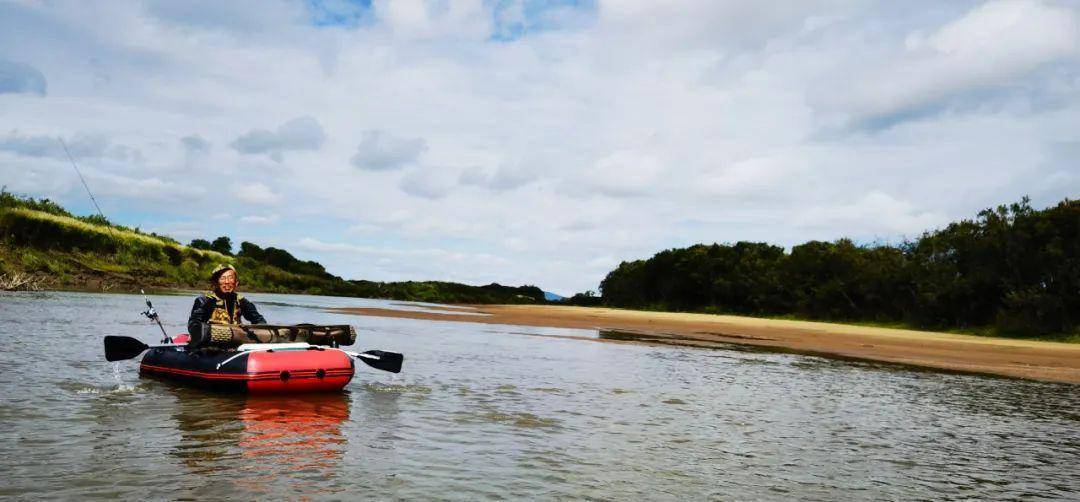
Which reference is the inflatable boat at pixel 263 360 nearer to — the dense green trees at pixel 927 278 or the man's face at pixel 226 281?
the man's face at pixel 226 281

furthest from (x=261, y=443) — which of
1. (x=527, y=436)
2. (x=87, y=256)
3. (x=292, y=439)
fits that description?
(x=87, y=256)

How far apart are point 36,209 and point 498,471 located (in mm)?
69657

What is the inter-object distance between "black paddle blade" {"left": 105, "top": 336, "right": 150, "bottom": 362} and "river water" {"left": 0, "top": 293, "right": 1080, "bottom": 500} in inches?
15.4

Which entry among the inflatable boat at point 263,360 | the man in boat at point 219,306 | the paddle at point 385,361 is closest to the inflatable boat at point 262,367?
the inflatable boat at point 263,360

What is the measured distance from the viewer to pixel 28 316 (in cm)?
2527

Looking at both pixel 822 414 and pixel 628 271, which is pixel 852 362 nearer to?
pixel 822 414

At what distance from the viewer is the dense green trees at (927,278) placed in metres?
36.8

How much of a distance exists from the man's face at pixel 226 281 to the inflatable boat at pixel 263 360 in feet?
2.59

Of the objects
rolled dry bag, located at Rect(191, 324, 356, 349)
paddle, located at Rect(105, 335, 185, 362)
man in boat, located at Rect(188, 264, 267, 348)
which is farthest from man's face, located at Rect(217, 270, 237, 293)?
paddle, located at Rect(105, 335, 185, 362)

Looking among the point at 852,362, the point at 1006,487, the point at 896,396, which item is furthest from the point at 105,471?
the point at 852,362

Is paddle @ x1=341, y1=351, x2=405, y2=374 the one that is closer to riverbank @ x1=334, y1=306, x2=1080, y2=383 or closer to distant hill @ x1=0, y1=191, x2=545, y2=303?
riverbank @ x1=334, y1=306, x2=1080, y2=383

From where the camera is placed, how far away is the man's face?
43.6 ft

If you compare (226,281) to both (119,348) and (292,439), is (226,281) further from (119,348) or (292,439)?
(292,439)

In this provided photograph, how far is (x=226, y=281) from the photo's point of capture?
13.3 meters
